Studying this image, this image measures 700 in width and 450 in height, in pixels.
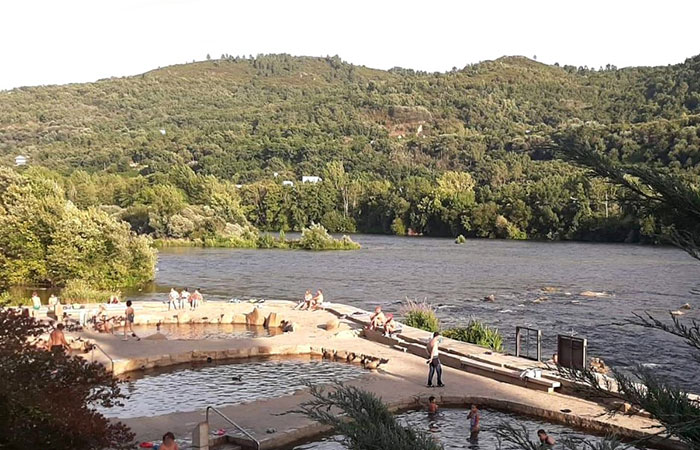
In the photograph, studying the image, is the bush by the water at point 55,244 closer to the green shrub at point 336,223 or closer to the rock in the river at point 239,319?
the rock in the river at point 239,319

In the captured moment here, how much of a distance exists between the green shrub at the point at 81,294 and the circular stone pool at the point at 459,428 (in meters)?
20.3

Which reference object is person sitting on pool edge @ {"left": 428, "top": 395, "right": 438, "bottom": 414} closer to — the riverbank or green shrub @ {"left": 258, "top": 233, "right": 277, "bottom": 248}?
the riverbank

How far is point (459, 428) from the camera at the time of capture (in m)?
14.0

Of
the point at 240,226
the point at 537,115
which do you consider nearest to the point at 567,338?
the point at 240,226

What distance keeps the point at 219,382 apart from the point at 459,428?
20.5 ft

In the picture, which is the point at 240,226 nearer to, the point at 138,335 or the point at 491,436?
the point at 138,335

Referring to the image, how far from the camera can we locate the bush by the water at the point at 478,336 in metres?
22.0

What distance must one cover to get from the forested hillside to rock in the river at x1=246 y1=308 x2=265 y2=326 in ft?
39.5

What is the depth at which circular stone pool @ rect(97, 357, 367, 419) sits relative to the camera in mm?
15461

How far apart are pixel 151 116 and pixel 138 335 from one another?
173 m

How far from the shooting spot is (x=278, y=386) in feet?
56.2

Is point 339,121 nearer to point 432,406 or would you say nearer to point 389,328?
point 389,328

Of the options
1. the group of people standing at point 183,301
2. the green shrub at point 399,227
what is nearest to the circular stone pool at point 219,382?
the group of people standing at point 183,301

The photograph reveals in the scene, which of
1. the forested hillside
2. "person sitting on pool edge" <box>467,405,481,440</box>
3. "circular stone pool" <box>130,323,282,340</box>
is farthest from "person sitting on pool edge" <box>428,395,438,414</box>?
the forested hillside
